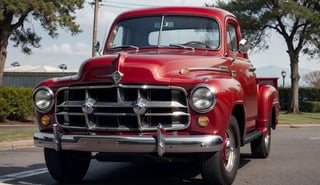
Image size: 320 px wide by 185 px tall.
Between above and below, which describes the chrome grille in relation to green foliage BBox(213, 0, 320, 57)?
below

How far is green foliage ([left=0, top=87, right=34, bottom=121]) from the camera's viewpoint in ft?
67.1

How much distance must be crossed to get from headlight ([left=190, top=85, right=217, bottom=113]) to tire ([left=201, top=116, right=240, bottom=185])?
1.95 ft

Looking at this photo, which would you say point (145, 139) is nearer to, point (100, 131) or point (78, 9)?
point (100, 131)

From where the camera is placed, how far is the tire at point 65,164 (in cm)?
637

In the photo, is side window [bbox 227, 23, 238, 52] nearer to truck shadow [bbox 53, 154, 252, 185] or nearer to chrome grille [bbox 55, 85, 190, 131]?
truck shadow [bbox 53, 154, 252, 185]

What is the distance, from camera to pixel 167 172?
751cm

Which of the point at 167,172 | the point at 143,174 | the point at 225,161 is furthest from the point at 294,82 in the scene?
the point at 225,161

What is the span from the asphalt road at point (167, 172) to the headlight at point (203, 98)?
1536 mm

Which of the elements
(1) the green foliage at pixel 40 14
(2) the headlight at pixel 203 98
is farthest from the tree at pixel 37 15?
(2) the headlight at pixel 203 98

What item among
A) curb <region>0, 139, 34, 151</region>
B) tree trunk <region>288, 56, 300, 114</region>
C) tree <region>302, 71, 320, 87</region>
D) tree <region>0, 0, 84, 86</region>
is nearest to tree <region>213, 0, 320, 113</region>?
tree trunk <region>288, 56, 300, 114</region>

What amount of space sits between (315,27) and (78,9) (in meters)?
13.5

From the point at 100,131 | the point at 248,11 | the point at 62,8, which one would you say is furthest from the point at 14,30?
the point at 100,131

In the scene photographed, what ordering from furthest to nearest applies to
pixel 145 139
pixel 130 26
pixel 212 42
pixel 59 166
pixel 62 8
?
pixel 62 8
pixel 130 26
pixel 212 42
pixel 59 166
pixel 145 139

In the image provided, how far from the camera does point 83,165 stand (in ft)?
22.9
